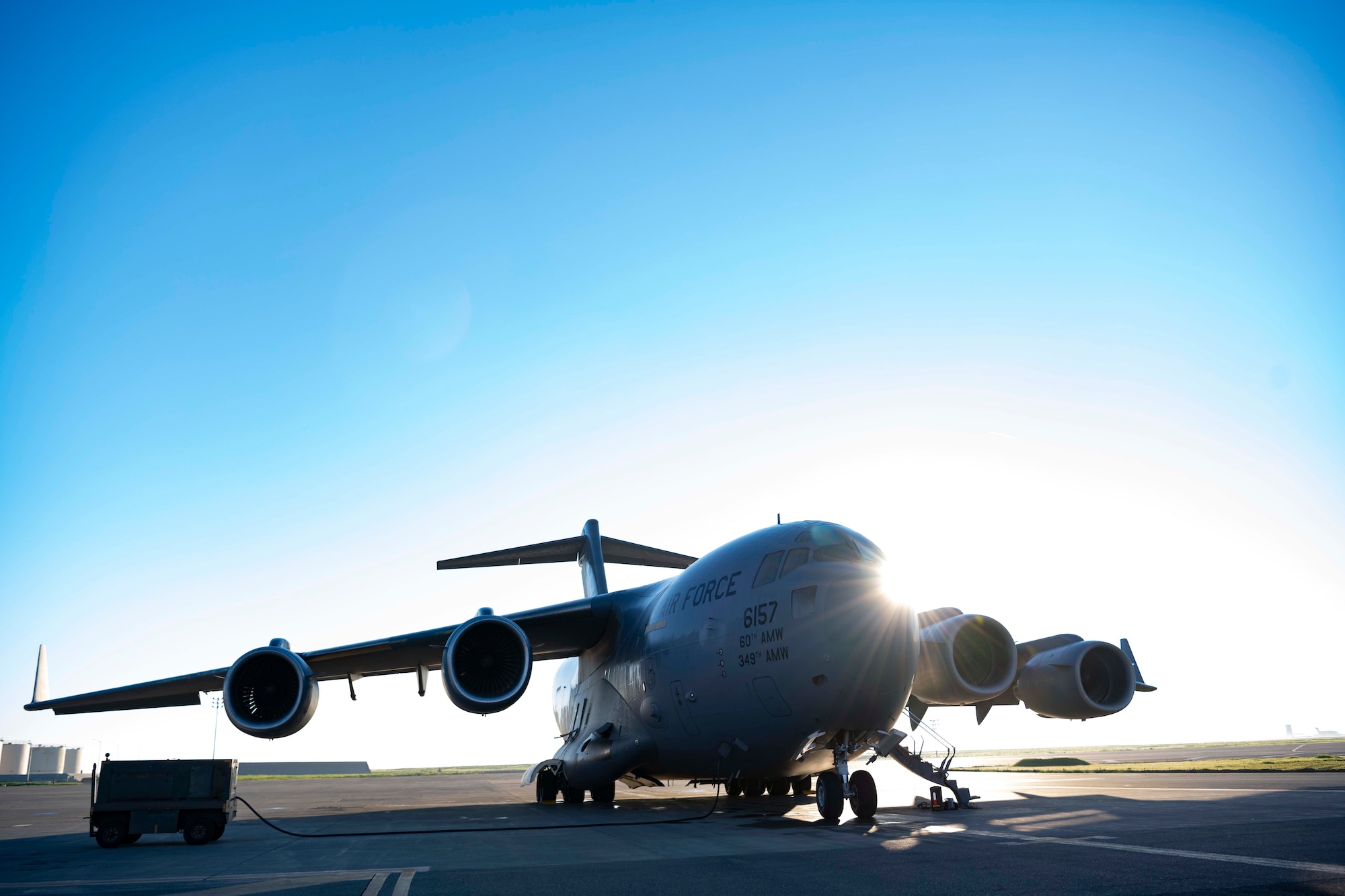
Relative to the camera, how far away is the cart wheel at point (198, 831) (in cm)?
1321

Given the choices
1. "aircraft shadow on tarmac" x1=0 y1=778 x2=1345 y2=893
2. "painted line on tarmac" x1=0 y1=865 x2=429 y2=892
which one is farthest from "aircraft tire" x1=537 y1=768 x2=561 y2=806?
"painted line on tarmac" x1=0 y1=865 x2=429 y2=892

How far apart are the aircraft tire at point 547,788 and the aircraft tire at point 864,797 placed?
33.3 feet

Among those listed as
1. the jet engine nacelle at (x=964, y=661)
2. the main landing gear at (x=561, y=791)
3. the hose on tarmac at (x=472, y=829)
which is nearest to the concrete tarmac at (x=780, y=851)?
the hose on tarmac at (x=472, y=829)

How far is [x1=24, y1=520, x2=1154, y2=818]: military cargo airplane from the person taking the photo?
40.5ft

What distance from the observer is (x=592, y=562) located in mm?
23594

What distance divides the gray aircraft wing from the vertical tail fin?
249 centimetres

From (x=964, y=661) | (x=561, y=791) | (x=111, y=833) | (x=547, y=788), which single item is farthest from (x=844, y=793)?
(x=111, y=833)

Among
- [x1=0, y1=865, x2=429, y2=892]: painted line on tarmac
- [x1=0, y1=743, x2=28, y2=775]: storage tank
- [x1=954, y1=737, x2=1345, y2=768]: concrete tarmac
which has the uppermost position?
[x1=0, y1=865, x2=429, y2=892]: painted line on tarmac

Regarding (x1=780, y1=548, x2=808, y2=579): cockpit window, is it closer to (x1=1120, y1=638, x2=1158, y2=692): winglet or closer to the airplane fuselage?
the airplane fuselage

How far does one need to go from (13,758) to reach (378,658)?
220ft

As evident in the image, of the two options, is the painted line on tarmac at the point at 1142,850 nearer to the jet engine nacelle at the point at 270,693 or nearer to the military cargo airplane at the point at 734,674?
the military cargo airplane at the point at 734,674

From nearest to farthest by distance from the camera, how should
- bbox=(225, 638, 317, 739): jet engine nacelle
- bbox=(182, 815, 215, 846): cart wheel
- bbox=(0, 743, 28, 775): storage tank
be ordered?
bbox=(182, 815, 215, 846): cart wheel → bbox=(225, 638, 317, 739): jet engine nacelle → bbox=(0, 743, 28, 775): storage tank

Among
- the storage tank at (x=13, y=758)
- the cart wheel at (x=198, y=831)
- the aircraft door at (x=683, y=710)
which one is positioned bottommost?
the storage tank at (x=13, y=758)

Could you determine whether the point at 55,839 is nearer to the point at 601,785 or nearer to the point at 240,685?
the point at 240,685
